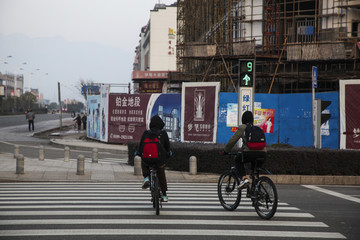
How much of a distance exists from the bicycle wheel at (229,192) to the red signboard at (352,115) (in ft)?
34.0

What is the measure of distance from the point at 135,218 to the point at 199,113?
1434cm

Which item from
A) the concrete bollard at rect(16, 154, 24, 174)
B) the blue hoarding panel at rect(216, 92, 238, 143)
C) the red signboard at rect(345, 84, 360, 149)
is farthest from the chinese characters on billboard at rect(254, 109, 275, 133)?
the concrete bollard at rect(16, 154, 24, 174)

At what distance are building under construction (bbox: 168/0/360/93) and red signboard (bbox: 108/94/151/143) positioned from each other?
22.1 feet

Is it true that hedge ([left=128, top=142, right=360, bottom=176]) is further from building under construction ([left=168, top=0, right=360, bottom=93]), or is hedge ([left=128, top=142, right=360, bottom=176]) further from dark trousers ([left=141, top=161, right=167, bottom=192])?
building under construction ([left=168, top=0, right=360, bottom=93])

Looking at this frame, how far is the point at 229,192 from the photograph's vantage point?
28.5 feet

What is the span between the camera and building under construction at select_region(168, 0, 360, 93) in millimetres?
30000

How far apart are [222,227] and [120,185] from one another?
19.6ft

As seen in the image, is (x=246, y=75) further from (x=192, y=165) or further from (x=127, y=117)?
(x=127, y=117)

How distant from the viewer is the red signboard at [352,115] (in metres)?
17.6

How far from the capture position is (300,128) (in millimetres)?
19891

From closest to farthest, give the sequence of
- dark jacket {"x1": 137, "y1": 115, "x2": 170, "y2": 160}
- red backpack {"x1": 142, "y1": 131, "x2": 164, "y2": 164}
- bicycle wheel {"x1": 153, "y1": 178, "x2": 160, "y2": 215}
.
A: bicycle wheel {"x1": 153, "y1": 178, "x2": 160, "y2": 215} → red backpack {"x1": 142, "y1": 131, "x2": 164, "y2": 164} → dark jacket {"x1": 137, "y1": 115, "x2": 170, "y2": 160}

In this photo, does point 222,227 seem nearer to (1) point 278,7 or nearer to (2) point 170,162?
(2) point 170,162

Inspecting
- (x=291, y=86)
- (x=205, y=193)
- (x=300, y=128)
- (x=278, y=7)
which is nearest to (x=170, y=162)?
(x=205, y=193)

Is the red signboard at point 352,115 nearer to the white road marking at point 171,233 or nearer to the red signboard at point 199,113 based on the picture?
the red signboard at point 199,113
